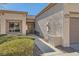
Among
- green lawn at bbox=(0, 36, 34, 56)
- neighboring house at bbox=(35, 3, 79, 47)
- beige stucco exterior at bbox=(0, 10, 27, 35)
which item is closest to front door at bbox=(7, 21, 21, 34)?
beige stucco exterior at bbox=(0, 10, 27, 35)

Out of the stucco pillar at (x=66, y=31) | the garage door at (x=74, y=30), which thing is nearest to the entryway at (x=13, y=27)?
the stucco pillar at (x=66, y=31)

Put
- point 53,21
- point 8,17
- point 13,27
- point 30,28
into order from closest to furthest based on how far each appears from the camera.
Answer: point 8,17, point 13,27, point 30,28, point 53,21

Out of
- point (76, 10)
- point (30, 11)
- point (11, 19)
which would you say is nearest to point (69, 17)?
point (76, 10)

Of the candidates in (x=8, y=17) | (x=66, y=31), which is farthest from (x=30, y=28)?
(x=66, y=31)

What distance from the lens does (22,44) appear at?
5.13m

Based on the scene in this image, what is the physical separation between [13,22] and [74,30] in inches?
152

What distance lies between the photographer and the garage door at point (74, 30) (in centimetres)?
821

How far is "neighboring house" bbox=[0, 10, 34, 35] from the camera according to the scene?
19.8ft

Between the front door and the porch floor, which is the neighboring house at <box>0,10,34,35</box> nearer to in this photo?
the front door

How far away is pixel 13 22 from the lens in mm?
6137

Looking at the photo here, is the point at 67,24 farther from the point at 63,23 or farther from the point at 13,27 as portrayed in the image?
the point at 13,27

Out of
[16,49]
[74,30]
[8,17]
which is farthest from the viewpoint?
[74,30]

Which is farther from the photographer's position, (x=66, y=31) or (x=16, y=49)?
(x=66, y=31)

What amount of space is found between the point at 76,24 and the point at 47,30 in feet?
6.68
